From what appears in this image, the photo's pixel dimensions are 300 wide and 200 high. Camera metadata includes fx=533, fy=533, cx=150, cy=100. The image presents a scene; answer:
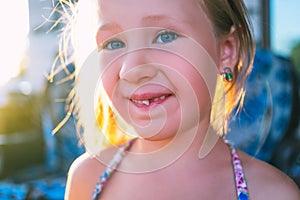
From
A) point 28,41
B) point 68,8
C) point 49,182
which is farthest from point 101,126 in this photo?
point 28,41

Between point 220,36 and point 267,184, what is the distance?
36 cm

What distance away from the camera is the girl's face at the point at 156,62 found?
3.67ft

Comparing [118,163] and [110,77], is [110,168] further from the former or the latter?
[110,77]

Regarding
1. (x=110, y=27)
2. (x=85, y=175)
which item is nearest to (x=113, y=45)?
(x=110, y=27)

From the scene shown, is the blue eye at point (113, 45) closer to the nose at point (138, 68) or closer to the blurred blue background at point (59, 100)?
the nose at point (138, 68)

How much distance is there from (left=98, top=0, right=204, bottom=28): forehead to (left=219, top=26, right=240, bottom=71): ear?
15 centimetres

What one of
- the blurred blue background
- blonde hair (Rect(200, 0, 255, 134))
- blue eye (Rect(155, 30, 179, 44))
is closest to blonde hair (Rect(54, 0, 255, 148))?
blonde hair (Rect(200, 0, 255, 134))

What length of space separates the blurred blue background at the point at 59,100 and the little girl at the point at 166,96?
1.38 ft

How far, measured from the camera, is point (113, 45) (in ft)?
3.92

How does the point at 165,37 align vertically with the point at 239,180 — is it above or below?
above

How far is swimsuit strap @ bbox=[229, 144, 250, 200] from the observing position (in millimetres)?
1216

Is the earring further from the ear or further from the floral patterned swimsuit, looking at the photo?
the floral patterned swimsuit

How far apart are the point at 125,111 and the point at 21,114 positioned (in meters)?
1.88

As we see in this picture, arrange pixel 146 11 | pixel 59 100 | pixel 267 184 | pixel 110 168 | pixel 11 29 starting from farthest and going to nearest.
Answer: pixel 59 100 < pixel 11 29 < pixel 110 168 < pixel 267 184 < pixel 146 11
